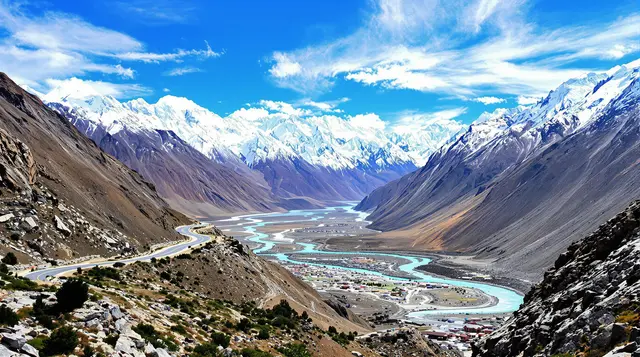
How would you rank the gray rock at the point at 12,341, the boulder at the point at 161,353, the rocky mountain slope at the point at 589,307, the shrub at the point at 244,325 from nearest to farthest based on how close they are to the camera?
1. the gray rock at the point at 12,341
2. the rocky mountain slope at the point at 589,307
3. the boulder at the point at 161,353
4. the shrub at the point at 244,325

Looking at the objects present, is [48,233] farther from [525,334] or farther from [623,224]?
[623,224]

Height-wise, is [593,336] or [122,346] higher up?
[593,336]

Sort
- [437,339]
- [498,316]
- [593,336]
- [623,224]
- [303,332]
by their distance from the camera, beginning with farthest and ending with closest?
[498,316], [437,339], [303,332], [623,224], [593,336]

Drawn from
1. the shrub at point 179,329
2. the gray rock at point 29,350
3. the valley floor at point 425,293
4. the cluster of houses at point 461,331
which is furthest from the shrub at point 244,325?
the valley floor at point 425,293

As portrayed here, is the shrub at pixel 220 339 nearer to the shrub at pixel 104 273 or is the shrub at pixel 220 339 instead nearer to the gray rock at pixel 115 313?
the gray rock at pixel 115 313

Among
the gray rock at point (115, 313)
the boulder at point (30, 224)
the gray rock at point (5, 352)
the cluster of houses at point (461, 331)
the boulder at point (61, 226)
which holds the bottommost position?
the gray rock at point (5, 352)

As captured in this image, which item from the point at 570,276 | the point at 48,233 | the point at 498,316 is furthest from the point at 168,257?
the point at 498,316
